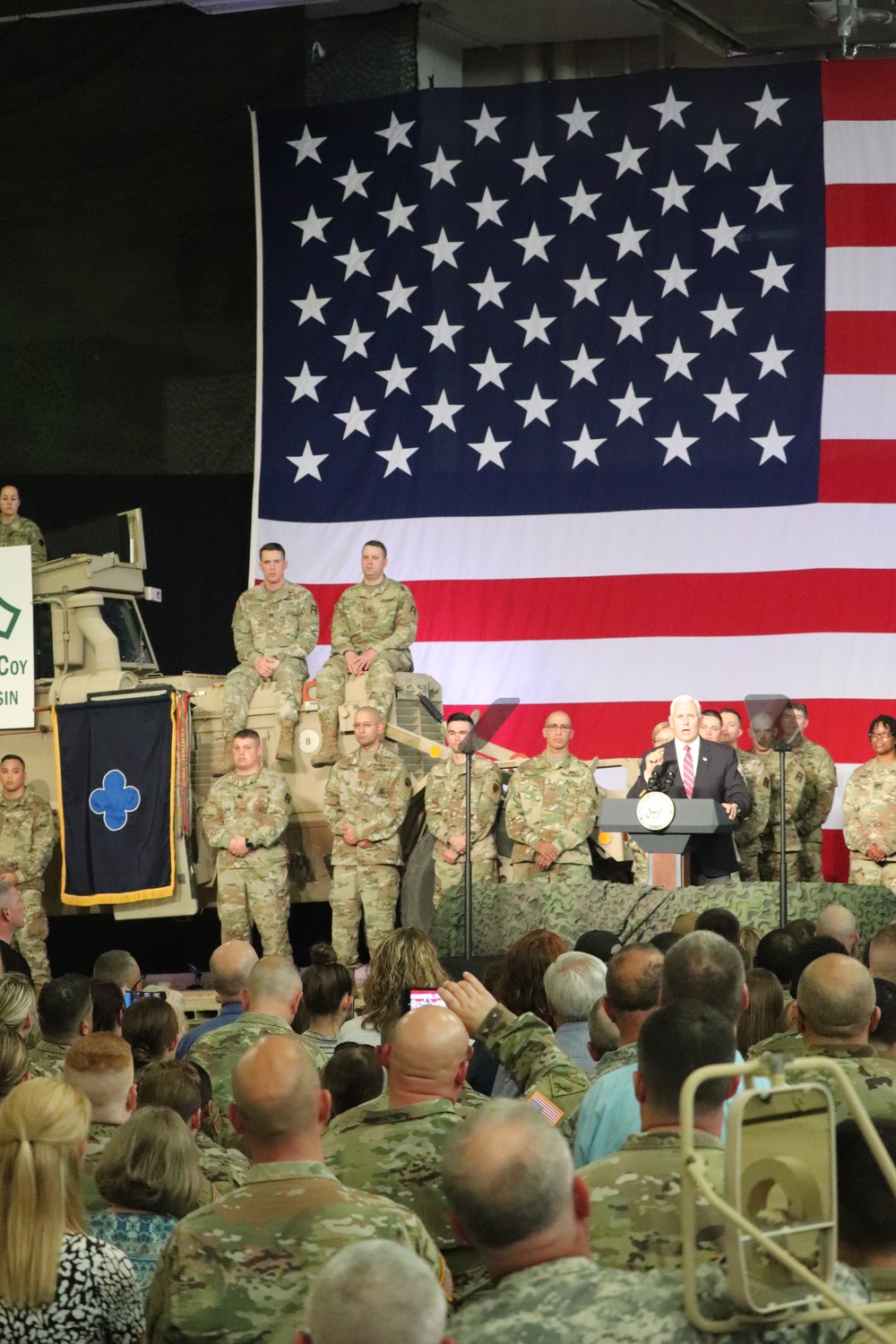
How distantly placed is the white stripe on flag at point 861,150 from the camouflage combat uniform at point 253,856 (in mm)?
6251

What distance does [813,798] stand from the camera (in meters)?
11.8

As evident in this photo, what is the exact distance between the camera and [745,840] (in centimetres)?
1067

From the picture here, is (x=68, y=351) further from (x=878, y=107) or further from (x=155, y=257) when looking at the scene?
(x=878, y=107)

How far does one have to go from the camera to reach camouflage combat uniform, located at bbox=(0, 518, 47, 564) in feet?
45.2

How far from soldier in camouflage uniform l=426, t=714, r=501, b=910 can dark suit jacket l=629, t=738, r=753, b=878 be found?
168 centimetres

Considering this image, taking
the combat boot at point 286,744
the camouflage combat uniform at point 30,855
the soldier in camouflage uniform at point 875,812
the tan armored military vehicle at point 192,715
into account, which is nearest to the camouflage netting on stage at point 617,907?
the tan armored military vehicle at point 192,715

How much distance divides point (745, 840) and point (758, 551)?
3.51m

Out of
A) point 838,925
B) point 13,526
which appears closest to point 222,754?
point 13,526

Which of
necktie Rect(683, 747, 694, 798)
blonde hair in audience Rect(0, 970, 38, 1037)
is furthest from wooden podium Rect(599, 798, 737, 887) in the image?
blonde hair in audience Rect(0, 970, 38, 1037)

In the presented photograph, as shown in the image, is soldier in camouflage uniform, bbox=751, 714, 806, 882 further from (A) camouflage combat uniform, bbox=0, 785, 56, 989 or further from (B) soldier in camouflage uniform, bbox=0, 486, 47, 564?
(B) soldier in camouflage uniform, bbox=0, 486, 47, 564

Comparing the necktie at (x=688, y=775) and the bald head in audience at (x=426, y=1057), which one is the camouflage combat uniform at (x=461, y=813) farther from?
the bald head in audience at (x=426, y=1057)

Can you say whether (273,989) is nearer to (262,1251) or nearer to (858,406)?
(262,1251)

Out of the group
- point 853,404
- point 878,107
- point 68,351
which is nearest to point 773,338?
point 853,404

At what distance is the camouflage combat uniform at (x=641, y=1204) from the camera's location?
8.11ft
